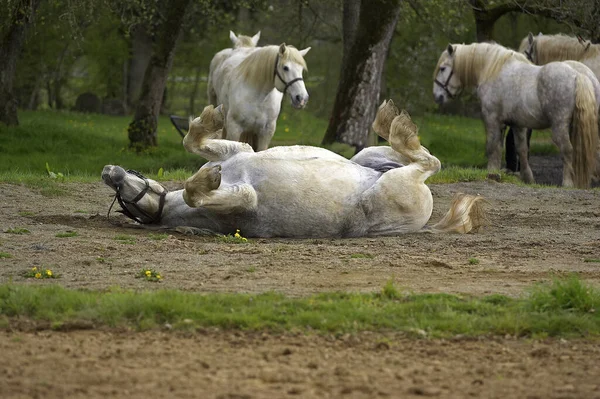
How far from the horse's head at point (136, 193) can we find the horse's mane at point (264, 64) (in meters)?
5.42

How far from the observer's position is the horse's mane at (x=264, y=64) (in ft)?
44.7

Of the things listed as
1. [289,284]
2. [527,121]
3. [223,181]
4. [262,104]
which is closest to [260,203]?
[223,181]

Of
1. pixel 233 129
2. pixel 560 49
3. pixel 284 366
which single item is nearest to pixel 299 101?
pixel 233 129

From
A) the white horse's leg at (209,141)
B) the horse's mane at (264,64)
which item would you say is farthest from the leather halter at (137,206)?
the horse's mane at (264,64)

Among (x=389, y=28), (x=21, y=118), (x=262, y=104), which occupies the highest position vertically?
(x=389, y=28)

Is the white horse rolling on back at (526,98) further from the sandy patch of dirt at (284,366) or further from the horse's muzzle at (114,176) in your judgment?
the sandy patch of dirt at (284,366)

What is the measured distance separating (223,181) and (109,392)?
4.27 meters

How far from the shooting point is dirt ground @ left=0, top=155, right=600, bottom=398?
4.41m

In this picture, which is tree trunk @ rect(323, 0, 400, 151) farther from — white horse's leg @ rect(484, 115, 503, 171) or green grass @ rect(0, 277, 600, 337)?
green grass @ rect(0, 277, 600, 337)

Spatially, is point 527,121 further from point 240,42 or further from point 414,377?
point 414,377

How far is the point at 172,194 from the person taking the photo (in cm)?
862

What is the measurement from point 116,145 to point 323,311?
1743 cm


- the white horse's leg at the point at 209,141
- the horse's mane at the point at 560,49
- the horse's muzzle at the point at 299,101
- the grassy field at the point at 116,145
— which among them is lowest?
the grassy field at the point at 116,145

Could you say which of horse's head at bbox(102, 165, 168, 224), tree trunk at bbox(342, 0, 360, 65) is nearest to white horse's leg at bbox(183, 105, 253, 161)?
horse's head at bbox(102, 165, 168, 224)
